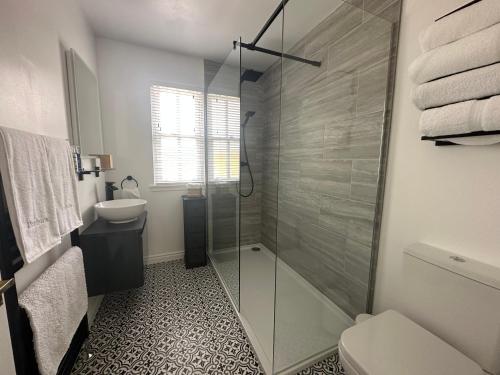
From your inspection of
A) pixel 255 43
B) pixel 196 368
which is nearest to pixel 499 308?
pixel 196 368

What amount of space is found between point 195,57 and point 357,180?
2.45 meters

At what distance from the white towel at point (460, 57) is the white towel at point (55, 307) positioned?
83.9 inches

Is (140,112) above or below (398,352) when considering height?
above

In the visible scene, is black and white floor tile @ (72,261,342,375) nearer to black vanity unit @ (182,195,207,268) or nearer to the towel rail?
black vanity unit @ (182,195,207,268)

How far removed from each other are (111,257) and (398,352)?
1911 millimetres

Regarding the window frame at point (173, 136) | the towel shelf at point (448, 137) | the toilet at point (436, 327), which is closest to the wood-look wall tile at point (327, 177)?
the towel shelf at point (448, 137)

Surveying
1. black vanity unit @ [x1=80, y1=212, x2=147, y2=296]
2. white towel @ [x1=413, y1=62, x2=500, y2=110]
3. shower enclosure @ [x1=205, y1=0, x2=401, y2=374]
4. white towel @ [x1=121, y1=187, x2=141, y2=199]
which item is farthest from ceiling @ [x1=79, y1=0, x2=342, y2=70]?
black vanity unit @ [x1=80, y1=212, x2=147, y2=296]

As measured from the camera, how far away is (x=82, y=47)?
182 cm

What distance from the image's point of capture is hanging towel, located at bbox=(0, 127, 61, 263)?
81 centimetres

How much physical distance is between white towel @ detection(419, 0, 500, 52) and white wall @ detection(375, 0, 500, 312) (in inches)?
5.2

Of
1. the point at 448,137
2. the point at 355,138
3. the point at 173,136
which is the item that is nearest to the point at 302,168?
the point at 355,138

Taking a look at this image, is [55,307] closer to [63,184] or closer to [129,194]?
[63,184]

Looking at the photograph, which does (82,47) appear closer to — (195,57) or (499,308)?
(195,57)

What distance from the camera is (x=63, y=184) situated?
1.18 metres
